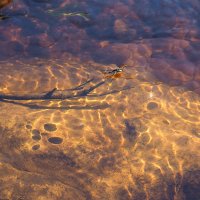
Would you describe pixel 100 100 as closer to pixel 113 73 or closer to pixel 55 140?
pixel 113 73

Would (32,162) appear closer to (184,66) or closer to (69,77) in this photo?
(69,77)

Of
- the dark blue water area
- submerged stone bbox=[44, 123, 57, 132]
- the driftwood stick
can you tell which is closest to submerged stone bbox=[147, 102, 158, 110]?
the dark blue water area

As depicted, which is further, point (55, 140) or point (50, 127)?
point (50, 127)

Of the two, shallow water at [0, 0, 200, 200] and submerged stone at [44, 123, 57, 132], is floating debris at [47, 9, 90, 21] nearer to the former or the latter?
shallow water at [0, 0, 200, 200]

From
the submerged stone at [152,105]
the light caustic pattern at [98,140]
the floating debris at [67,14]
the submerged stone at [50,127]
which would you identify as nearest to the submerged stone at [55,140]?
the light caustic pattern at [98,140]

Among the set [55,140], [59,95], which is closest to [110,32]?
[59,95]

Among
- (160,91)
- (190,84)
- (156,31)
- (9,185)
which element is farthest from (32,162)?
(156,31)
